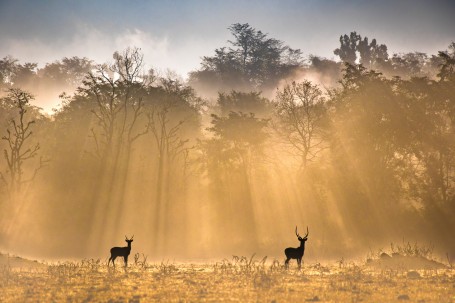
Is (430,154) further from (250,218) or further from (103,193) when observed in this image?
(103,193)

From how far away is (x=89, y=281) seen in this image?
16.5 meters

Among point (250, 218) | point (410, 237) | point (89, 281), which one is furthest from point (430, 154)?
point (89, 281)

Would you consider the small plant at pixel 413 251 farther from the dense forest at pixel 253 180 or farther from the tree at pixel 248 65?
the tree at pixel 248 65

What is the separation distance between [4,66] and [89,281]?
70.2 m

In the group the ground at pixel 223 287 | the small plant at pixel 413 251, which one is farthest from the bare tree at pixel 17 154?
the small plant at pixel 413 251

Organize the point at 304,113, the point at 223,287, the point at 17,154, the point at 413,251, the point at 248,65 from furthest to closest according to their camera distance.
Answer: the point at 248,65, the point at 304,113, the point at 17,154, the point at 413,251, the point at 223,287

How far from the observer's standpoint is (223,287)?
15.3 metres

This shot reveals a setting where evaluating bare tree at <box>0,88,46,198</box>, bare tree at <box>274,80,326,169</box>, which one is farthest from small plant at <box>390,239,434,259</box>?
bare tree at <box>0,88,46,198</box>

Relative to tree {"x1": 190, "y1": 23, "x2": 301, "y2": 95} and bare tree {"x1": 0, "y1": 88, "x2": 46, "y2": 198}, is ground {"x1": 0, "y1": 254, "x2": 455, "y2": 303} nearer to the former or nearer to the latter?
bare tree {"x1": 0, "y1": 88, "x2": 46, "y2": 198}

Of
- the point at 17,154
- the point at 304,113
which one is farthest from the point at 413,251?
the point at 17,154

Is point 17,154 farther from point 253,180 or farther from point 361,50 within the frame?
point 361,50

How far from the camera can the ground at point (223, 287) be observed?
13375 millimetres

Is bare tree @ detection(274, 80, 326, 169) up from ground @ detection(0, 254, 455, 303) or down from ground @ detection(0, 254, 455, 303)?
up

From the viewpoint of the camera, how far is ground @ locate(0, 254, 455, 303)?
43.9ft
